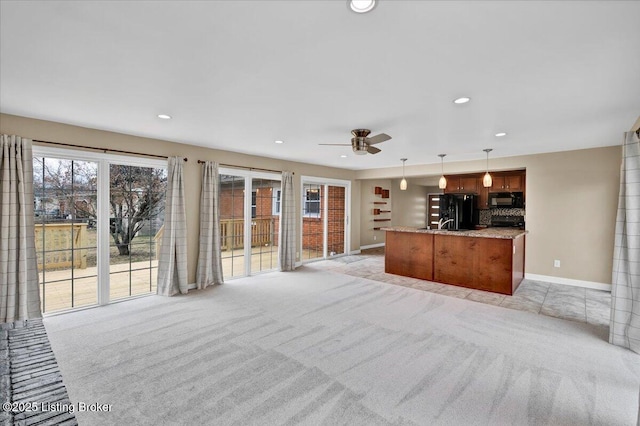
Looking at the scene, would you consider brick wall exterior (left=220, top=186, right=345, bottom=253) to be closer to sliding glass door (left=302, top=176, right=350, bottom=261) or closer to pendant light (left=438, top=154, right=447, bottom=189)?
sliding glass door (left=302, top=176, right=350, bottom=261)

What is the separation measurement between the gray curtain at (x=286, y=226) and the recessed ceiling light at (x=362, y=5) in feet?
15.7

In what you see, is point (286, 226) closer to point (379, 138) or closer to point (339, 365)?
point (379, 138)

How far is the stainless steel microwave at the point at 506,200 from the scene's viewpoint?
21.7ft

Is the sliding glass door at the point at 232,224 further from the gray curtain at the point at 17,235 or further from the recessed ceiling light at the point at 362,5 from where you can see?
the recessed ceiling light at the point at 362,5

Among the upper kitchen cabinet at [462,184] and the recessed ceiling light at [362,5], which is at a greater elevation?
the recessed ceiling light at [362,5]

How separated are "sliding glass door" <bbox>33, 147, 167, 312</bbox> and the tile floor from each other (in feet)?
11.9

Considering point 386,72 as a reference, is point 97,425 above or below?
below

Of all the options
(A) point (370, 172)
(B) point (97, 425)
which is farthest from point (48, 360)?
(A) point (370, 172)

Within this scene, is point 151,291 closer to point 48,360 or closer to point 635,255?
point 48,360

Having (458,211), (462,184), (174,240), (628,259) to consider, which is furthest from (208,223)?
(462,184)

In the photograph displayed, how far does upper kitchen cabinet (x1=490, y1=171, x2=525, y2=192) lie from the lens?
6.59 m

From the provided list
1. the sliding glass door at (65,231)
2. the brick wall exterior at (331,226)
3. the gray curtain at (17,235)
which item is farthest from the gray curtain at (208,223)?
the brick wall exterior at (331,226)

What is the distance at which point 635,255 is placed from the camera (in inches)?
115

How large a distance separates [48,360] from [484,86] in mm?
4457
